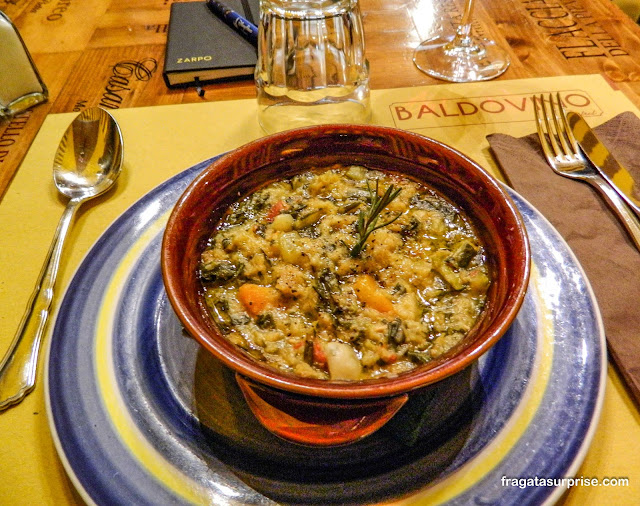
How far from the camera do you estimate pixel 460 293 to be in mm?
1313

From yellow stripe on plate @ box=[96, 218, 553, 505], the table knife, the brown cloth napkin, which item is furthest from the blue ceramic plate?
the table knife

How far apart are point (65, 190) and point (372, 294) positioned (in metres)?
1.33

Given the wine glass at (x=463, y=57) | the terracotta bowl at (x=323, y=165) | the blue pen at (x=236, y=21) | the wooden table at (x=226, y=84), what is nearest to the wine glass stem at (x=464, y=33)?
the wine glass at (x=463, y=57)

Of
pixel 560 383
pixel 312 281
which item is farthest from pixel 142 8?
pixel 560 383

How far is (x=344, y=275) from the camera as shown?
135cm

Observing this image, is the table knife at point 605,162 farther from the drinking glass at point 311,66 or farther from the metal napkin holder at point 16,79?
the metal napkin holder at point 16,79

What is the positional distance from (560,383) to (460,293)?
319 millimetres

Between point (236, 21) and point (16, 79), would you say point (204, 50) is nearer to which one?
point (236, 21)

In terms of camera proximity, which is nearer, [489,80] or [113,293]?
[113,293]

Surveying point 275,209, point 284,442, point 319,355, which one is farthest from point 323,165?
point 284,442

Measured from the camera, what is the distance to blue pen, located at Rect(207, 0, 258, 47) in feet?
8.48

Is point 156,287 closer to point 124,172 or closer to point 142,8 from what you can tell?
point 124,172

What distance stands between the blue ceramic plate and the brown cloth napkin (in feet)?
0.45

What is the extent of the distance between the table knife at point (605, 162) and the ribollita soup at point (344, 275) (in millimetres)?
748
